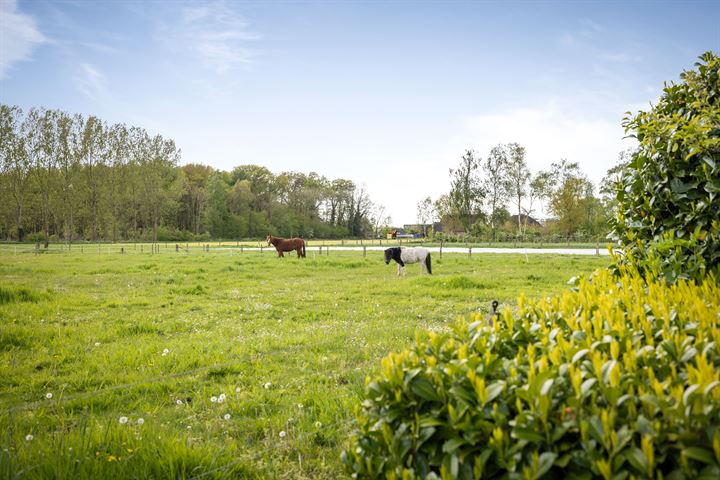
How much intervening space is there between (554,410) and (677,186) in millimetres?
3913

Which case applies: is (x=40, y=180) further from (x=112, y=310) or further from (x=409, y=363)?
(x=409, y=363)

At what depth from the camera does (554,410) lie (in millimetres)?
2162

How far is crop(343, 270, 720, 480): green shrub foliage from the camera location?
1.89 metres

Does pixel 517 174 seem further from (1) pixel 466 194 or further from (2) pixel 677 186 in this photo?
(2) pixel 677 186

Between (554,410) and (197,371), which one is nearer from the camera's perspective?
(554,410)

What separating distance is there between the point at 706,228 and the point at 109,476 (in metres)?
6.07

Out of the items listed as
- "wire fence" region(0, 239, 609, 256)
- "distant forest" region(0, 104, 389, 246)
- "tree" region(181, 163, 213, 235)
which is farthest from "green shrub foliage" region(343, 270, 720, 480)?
"tree" region(181, 163, 213, 235)

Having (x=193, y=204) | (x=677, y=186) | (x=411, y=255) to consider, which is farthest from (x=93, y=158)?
(x=677, y=186)

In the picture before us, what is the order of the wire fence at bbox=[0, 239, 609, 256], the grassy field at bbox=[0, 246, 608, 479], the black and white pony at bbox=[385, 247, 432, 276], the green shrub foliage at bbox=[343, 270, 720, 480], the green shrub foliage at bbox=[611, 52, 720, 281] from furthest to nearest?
the wire fence at bbox=[0, 239, 609, 256] → the black and white pony at bbox=[385, 247, 432, 276] → the green shrub foliage at bbox=[611, 52, 720, 281] → the grassy field at bbox=[0, 246, 608, 479] → the green shrub foliage at bbox=[343, 270, 720, 480]

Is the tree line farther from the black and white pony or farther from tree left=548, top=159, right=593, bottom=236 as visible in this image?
the black and white pony

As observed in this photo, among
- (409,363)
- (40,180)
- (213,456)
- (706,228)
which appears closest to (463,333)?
(409,363)

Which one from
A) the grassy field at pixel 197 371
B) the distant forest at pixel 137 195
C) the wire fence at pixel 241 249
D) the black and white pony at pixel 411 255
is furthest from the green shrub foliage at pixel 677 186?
the distant forest at pixel 137 195

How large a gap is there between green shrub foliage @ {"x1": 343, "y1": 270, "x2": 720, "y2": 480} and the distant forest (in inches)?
1801

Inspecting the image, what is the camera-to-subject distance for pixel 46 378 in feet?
21.8
